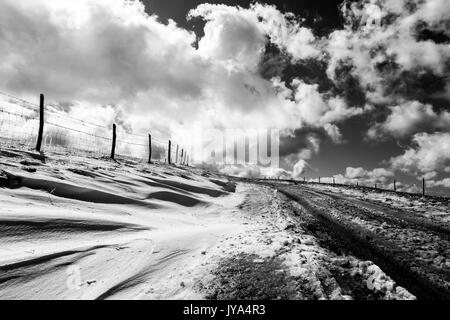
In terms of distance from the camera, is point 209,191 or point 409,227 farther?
point 209,191

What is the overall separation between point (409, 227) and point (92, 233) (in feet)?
26.7

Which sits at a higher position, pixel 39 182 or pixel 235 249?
pixel 39 182

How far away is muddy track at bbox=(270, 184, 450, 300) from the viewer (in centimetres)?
425

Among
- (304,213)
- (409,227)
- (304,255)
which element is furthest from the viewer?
(304,213)

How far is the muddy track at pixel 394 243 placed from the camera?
4249 millimetres

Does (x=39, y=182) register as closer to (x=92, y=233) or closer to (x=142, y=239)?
(x=92, y=233)

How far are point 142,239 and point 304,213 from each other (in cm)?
607

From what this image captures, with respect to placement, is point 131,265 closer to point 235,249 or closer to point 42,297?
point 42,297

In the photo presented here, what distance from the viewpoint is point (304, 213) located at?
9.48 metres

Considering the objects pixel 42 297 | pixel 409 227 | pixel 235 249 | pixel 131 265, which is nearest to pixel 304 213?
pixel 409 227

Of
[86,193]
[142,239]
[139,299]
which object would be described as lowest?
[139,299]

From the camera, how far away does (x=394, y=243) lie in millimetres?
6230

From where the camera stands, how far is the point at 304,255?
4586mm

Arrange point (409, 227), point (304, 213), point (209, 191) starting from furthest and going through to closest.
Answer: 1. point (209, 191)
2. point (304, 213)
3. point (409, 227)
